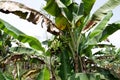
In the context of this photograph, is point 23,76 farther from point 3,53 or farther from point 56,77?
point 3,53

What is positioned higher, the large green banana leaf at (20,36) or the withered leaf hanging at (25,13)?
the withered leaf hanging at (25,13)

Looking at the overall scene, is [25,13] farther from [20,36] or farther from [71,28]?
[71,28]

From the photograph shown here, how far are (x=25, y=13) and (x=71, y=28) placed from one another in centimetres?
101

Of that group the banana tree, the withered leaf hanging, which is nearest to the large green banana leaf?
the banana tree

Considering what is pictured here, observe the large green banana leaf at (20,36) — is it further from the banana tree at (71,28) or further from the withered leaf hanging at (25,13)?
the withered leaf hanging at (25,13)

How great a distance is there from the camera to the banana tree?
583 centimetres

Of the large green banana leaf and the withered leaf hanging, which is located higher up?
the withered leaf hanging

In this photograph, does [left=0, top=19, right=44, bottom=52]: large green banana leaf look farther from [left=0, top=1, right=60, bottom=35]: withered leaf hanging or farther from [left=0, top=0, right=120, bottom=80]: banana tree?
[left=0, top=1, right=60, bottom=35]: withered leaf hanging

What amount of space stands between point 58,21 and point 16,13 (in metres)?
0.88

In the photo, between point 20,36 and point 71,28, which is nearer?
point 20,36

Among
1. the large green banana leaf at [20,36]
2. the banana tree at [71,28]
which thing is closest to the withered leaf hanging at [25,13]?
the banana tree at [71,28]

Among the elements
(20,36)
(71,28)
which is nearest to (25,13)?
(20,36)

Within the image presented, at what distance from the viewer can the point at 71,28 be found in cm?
609

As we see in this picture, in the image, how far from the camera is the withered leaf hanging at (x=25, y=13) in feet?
18.8
